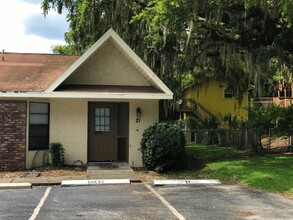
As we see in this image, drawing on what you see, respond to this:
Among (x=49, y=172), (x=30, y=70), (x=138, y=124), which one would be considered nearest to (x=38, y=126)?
(x=49, y=172)

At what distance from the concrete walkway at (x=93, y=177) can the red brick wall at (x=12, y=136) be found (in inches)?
68.6

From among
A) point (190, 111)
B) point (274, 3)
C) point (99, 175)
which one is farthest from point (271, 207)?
point (190, 111)

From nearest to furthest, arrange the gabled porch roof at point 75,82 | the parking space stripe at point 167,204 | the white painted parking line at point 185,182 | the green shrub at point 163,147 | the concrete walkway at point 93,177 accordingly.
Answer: the parking space stripe at point 167,204, the white painted parking line at point 185,182, the concrete walkway at point 93,177, the green shrub at point 163,147, the gabled porch roof at point 75,82

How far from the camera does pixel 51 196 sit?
1029 centimetres

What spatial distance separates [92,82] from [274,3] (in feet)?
23.1

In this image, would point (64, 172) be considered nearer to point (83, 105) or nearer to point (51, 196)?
point (83, 105)

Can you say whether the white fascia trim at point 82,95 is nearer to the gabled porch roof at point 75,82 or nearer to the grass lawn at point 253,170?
the gabled porch roof at point 75,82

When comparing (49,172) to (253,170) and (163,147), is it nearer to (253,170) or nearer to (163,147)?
(163,147)

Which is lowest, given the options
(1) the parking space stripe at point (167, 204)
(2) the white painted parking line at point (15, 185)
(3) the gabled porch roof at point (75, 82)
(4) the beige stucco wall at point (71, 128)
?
(1) the parking space stripe at point (167, 204)

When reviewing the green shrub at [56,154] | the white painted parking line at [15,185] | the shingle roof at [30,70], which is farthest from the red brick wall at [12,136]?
the white painted parking line at [15,185]

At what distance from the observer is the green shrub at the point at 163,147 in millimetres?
14383

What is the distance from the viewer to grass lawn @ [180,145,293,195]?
38.0 ft

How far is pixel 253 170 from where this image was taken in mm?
13484

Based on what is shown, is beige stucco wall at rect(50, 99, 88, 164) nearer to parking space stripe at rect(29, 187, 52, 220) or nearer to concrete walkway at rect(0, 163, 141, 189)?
concrete walkway at rect(0, 163, 141, 189)
